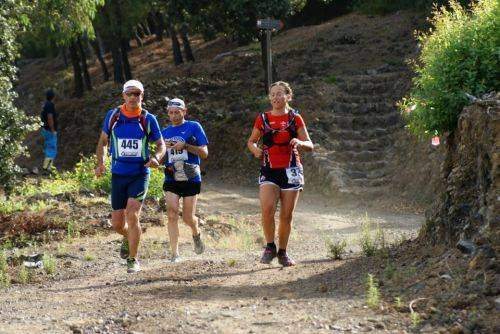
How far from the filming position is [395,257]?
7.56 metres

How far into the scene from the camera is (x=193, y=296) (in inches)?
269

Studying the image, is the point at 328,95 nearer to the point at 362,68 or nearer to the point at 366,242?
the point at 362,68

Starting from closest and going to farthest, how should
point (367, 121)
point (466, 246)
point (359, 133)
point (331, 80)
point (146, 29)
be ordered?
point (466, 246) < point (359, 133) < point (367, 121) < point (331, 80) < point (146, 29)

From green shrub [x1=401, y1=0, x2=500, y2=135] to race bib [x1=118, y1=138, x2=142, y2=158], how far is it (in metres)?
2.91

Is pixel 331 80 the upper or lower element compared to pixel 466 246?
upper

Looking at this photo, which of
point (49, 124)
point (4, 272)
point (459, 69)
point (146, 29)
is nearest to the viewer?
point (459, 69)

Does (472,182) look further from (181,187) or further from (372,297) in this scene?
(181,187)

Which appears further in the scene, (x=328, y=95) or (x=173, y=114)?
(x=328, y=95)

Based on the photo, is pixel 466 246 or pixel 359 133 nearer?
pixel 466 246

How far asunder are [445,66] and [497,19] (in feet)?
2.07

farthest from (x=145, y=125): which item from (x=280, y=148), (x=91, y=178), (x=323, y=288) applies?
(x=91, y=178)

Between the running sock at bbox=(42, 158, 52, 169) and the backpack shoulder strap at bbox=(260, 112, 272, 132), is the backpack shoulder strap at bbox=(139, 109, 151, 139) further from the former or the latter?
the running sock at bbox=(42, 158, 52, 169)

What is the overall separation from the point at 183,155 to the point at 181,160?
0.06m

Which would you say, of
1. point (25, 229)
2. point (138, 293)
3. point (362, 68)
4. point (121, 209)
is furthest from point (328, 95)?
point (138, 293)
